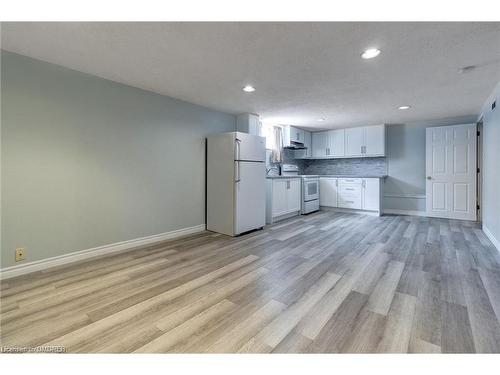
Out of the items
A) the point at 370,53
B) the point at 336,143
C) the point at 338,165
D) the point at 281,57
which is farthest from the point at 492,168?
the point at 281,57

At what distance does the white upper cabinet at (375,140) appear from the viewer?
5.39 meters

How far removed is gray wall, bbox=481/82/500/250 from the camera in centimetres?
297

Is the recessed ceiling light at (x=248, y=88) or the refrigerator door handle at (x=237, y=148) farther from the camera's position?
the refrigerator door handle at (x=237, y=148)

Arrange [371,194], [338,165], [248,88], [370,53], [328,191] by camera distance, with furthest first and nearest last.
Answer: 1. [338,165]
2. [328,191]
3. [371,194]
4. [248,88]
5. [370,53]

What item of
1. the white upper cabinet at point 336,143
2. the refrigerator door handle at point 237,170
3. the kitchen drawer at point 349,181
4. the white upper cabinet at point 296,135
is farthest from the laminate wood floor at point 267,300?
the white upper cabinet at point 336,143

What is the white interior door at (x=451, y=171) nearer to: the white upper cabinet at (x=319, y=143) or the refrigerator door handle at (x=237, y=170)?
the white upper cabinet at (x=319, y=143)

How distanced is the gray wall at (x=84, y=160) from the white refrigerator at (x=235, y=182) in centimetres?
40

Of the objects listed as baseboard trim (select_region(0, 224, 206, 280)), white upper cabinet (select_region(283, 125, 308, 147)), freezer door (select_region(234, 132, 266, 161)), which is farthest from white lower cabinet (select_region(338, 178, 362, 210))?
baseboard trim (select_region(0, 224, 206, 280))

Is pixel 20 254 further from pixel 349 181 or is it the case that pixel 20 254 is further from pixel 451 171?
pixel 451 171

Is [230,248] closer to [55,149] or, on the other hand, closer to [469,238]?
[55,149]

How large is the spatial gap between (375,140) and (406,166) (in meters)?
0.93

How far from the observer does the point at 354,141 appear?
5.77m

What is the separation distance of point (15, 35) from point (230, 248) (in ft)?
9.41
